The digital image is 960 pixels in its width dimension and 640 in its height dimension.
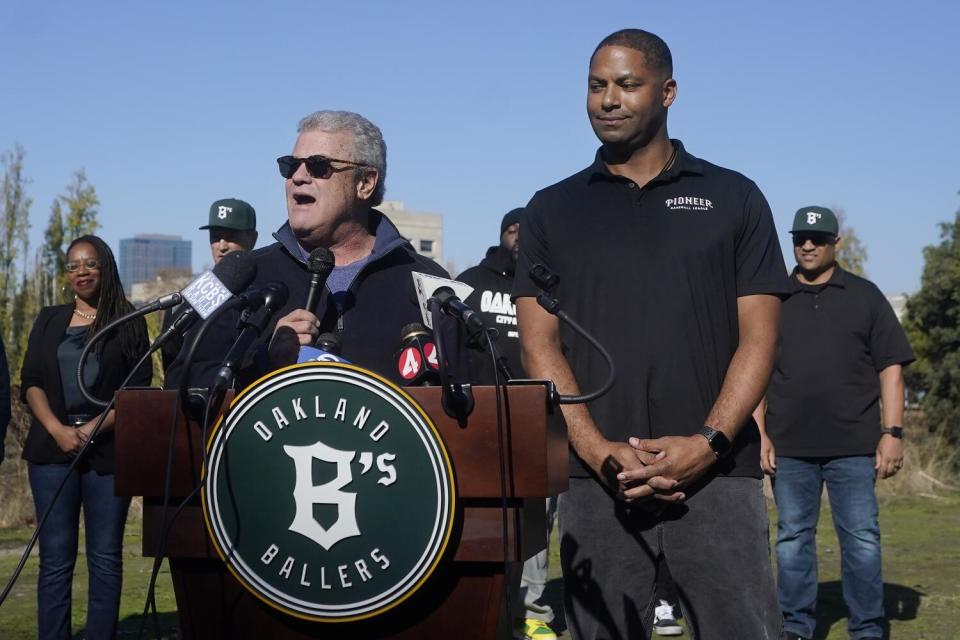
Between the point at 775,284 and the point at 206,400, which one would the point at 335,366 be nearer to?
the point at 206,400

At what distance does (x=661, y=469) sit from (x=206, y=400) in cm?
137

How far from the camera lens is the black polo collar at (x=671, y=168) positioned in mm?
4035

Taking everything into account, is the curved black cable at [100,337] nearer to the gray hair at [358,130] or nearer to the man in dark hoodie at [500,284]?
the gray hair at [358,130]

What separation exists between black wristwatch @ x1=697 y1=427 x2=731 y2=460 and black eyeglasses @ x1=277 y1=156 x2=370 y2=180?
139 centimetres

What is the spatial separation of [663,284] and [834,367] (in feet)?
13.4

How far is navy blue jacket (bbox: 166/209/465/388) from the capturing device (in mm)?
3617

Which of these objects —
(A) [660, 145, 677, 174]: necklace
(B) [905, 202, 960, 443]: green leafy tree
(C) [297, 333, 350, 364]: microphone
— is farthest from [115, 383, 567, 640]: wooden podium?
(B) [905, 202, 960, 443]: green leafy tree

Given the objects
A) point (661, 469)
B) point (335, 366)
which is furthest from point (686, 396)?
point (335, 366)

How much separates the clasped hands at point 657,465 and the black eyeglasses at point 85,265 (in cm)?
414

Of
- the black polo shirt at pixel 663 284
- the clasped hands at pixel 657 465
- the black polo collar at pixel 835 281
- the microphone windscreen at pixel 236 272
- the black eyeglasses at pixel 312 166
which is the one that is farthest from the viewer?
the black polo collar at pixel 835 281

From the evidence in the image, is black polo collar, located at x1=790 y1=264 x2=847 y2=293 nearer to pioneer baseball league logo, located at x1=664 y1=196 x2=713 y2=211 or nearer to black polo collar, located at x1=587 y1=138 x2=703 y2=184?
black polo collar, located at x1=587 y1=138 x2=703 y2=184

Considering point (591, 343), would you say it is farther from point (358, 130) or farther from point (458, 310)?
point (358, 130)

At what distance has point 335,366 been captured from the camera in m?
2.91

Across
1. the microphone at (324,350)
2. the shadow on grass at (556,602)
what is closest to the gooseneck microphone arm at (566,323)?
the microphone at (324,350)
